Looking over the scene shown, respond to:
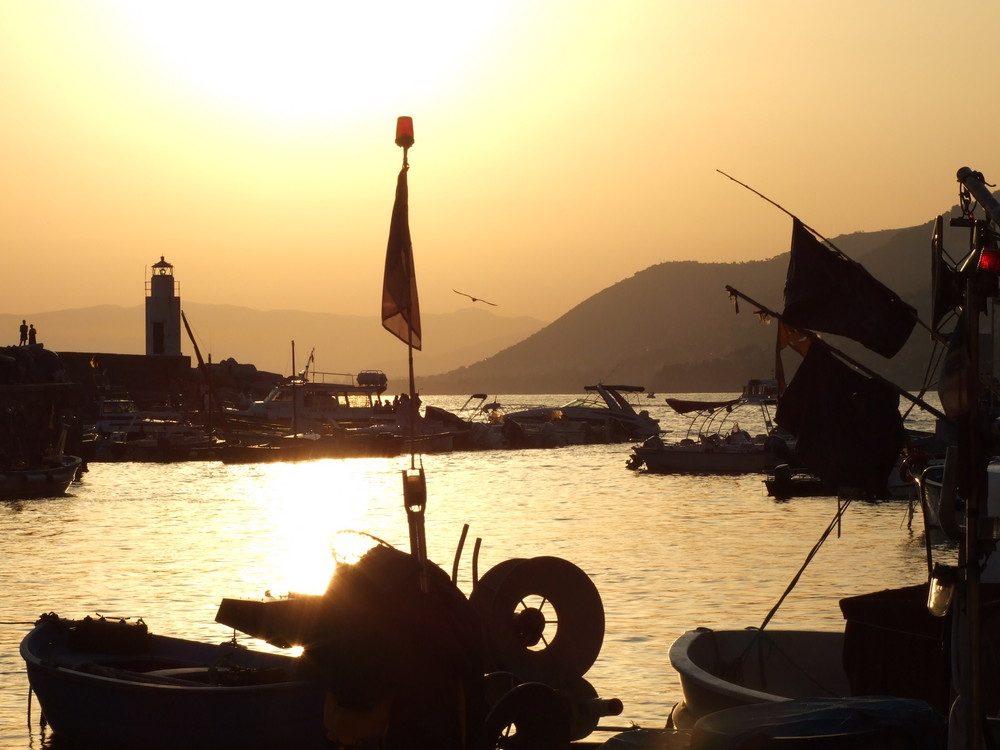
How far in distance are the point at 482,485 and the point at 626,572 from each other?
37.1 metres

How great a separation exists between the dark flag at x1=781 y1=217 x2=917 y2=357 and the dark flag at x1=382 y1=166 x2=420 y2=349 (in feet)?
12.8

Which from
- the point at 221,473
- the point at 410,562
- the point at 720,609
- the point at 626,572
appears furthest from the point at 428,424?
the point at 410,562

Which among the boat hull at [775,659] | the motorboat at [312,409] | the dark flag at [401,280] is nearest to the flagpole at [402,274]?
the dark flag at [401,280]

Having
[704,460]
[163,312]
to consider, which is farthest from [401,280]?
[163,312]

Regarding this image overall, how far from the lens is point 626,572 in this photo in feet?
104

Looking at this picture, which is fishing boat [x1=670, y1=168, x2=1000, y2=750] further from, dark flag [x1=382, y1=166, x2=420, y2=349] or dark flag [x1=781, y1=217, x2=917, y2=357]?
dark flag [x1=382, y1=166, x2=420, y2=349]

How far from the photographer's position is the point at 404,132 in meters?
12.7

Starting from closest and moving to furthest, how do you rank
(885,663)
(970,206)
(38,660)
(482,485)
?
(970,206), (885,663), (38,660), (482,485)

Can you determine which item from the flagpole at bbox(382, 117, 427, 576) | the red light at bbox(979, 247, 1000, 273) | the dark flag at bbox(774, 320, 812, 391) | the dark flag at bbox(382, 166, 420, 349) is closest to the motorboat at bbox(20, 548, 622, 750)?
the flagpole at bbox(382, 117, 427, 576)

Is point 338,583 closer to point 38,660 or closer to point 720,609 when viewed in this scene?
point 38,660

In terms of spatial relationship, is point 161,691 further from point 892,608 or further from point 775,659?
point 892,608

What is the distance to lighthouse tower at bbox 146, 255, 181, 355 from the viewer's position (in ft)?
383

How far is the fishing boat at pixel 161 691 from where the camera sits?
45.7 ft

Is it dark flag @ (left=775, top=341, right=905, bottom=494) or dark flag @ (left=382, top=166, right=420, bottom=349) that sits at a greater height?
dark flag @ (left=382, top=166, right=420, bottom=349)
